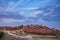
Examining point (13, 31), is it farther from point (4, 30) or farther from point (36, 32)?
point (36, 32)

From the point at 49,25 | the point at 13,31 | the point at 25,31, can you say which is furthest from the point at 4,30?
the point at 49,25

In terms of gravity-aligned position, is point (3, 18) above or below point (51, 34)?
above

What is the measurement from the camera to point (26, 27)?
9.63ft

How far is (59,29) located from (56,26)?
0.07 metres

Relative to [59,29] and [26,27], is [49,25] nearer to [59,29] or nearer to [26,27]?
[59,29]

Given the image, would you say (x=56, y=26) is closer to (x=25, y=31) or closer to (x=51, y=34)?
(x=51, y=34)

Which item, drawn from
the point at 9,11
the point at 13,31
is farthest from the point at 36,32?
the point at 9,11

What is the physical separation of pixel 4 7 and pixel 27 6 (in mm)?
371

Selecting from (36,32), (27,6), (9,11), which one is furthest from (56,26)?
(9,11)

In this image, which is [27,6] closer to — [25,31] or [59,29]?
[25,31]

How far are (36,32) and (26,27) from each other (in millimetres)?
179

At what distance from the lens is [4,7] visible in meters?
2.98

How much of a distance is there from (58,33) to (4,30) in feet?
2.81

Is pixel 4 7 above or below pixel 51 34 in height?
above
